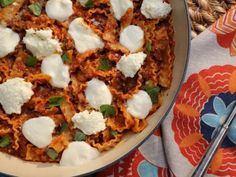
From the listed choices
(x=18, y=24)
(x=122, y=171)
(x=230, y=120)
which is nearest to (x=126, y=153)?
(x=122, y=171)

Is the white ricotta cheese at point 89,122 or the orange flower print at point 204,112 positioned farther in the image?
the orange flower print at point 204,112

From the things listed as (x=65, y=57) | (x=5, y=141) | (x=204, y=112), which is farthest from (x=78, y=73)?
(x=204, y=112)

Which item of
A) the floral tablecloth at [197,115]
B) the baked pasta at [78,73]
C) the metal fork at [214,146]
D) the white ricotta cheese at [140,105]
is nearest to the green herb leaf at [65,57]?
the baked pasta at [78,73]

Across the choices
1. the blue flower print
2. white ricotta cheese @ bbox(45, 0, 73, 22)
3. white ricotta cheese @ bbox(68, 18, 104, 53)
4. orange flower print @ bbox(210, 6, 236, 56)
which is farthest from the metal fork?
white ricotta cheese @ bbox(45, 0, 73, 22)

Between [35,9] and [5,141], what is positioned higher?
[35,9]

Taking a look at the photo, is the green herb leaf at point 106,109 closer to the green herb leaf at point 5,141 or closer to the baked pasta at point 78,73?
the baked pasta at point 78,73

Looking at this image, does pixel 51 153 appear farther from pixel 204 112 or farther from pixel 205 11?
pixel 205 11

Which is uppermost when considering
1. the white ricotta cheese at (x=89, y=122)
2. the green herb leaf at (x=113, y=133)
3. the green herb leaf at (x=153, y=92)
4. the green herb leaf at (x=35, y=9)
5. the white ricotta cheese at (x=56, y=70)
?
the green herb leaf at (x=35, y=9)
